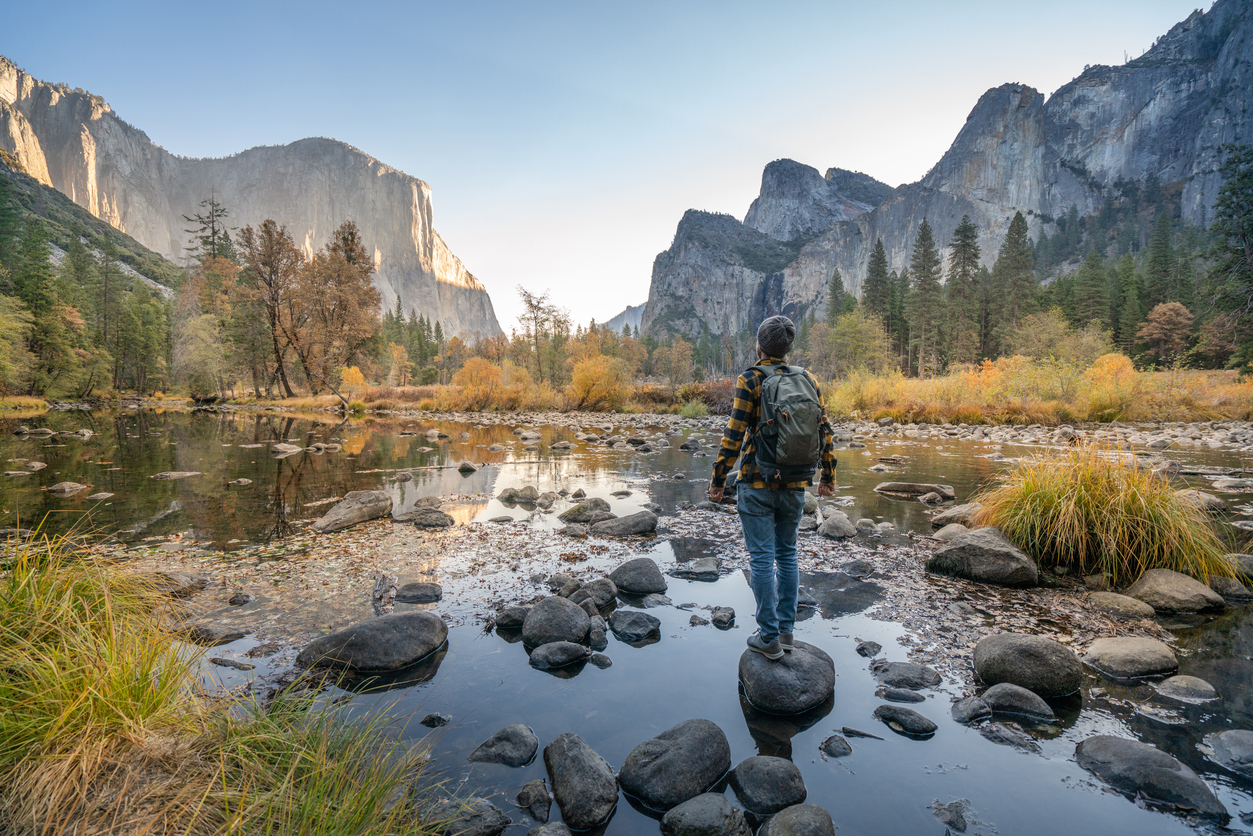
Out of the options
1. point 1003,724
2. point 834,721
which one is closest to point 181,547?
point 834,721

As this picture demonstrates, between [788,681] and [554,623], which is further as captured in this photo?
[554,623]

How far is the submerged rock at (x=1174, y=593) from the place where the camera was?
477 cm

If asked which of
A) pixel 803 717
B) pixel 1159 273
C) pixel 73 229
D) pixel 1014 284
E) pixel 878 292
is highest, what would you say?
pixel 73 229

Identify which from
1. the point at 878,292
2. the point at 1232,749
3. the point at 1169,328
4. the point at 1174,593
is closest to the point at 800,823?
the point at 1232,749

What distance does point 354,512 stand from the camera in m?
8.07

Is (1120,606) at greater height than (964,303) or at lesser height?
lesser

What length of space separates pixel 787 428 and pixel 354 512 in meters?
7.31

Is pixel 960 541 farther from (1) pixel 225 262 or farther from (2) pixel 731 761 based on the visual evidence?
(1) pixel 225 262


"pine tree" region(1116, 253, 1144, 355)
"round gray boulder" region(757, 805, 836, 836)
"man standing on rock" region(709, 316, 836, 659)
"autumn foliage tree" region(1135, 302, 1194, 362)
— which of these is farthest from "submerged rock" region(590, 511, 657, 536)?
"pine tree" region(1116, 253, 1144, 355)

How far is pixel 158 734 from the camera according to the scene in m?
2.15

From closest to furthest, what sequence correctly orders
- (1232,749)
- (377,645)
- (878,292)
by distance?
(1232,749) < (377,645) < (878,292)

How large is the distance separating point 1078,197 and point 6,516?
19607cm

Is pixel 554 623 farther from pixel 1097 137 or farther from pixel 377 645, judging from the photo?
pixel 1097 137

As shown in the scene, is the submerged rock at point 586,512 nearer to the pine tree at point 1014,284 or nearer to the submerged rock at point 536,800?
the submerged rock at point 536,800
